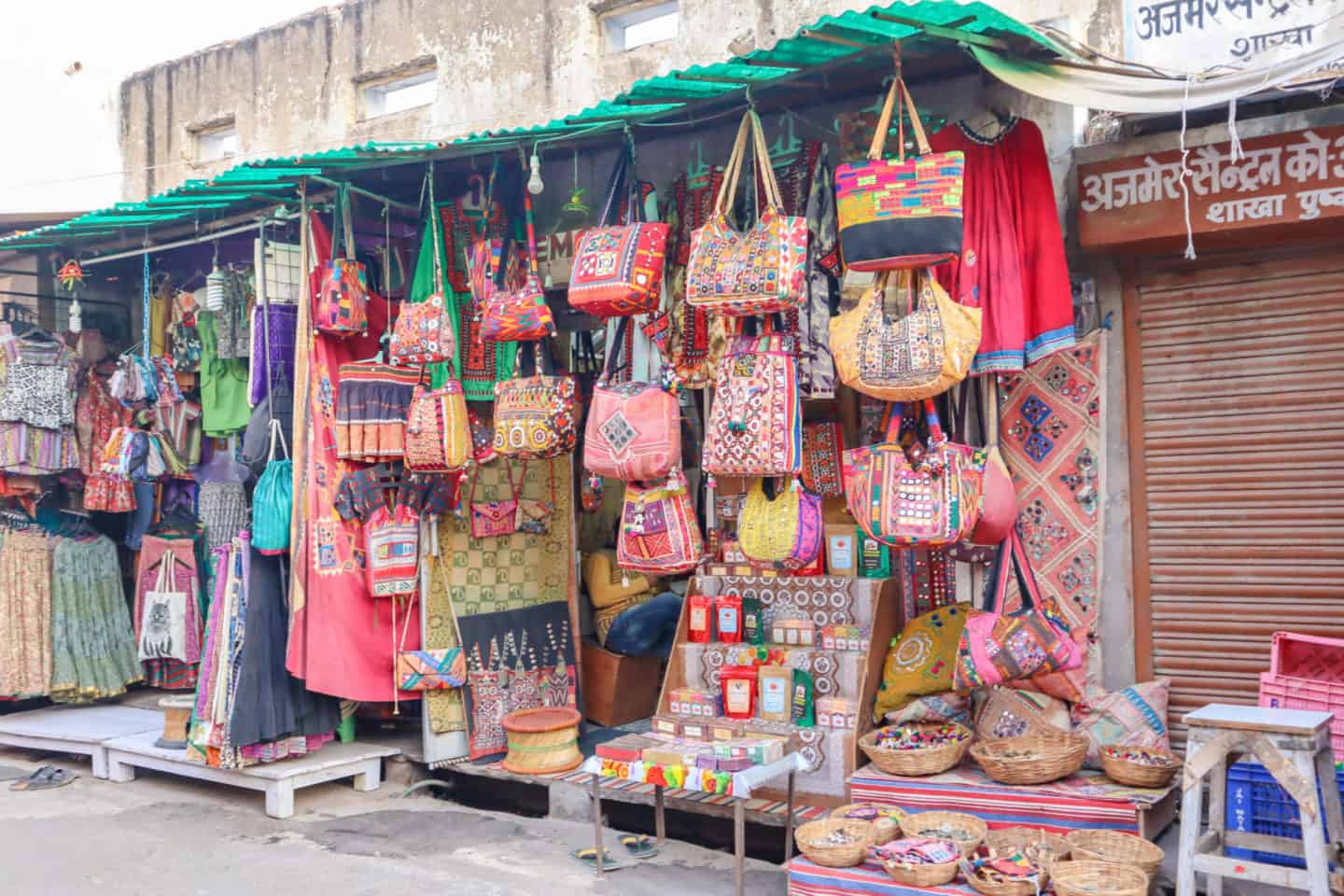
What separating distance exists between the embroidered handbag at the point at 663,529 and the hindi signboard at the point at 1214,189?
2.00m

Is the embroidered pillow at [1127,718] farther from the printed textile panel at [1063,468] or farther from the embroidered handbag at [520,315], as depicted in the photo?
the embroidered handbag at [520,315]

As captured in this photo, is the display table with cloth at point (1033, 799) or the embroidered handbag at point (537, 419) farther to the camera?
the embroidered handbag at point (537, 419)

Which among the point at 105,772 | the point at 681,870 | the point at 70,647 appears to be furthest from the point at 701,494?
the point at 70,647

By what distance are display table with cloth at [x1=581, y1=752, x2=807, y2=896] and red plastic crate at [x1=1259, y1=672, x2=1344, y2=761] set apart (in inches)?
69.1

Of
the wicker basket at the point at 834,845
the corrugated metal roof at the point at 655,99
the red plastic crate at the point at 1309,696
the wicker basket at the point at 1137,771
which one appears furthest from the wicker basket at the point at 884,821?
the corrugated metal roof at the point at 655,99

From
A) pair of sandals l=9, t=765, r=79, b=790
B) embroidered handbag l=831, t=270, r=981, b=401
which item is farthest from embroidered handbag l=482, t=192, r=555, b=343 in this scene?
pair of sandals l=9, t=765, r=79, b=790

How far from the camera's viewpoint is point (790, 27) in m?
7.41

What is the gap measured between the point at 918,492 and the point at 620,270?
1565 millimetres

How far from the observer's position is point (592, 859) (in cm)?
489

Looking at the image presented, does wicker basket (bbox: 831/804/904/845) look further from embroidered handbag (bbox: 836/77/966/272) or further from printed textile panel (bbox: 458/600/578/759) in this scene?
printed textile panel (bbox: 458/600/578/759)

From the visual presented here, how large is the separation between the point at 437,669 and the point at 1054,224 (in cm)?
370

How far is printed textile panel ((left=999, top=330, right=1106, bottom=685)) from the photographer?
482cm

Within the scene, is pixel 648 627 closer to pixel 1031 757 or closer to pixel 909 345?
pixel 1031 757

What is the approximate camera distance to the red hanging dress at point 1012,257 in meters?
4.54
